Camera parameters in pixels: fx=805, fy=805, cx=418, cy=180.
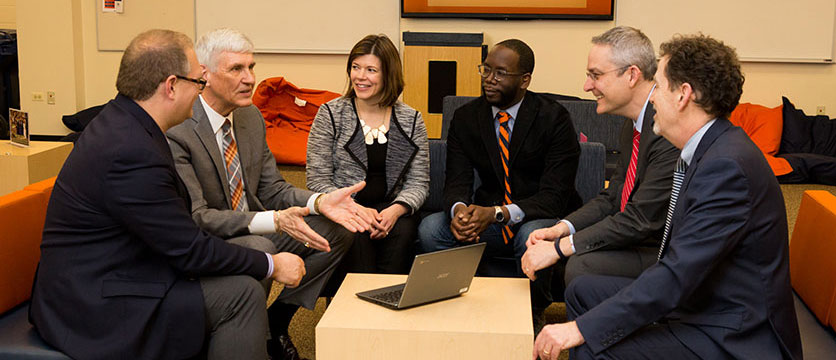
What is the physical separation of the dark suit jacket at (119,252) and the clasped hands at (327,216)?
56 cm

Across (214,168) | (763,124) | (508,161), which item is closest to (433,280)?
(214,168)

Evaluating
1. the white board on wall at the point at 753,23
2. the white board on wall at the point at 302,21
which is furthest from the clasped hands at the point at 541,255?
the white board on wall at the point at 302,21

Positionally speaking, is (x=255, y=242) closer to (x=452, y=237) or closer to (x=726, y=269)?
(x=452, y=237)

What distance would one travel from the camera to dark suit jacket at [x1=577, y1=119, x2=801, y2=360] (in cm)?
177

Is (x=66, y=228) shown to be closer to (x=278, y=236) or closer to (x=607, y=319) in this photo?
(x=278, y=236)

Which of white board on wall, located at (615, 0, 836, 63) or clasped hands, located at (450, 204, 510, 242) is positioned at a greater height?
white board on wall, located at (615, 0, 836, 63)

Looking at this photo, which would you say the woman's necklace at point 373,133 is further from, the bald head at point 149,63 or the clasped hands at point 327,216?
the bald head at point 149,63

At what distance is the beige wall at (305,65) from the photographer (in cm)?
679

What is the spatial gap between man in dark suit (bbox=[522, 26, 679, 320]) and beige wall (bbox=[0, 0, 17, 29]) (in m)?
6.86

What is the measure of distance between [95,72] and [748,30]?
5805 millimetres

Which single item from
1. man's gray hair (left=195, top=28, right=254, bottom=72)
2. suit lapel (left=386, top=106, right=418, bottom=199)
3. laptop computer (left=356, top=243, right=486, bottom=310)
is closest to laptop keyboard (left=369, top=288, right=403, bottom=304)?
laptop computer (left=356, top=243, right=486, bottom=310)

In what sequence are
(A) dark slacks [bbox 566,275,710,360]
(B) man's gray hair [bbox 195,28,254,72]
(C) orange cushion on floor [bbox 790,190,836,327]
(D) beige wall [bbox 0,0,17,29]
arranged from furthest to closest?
(D) beige wall [bbox 0,0,17,29] < (B) man's gray hair [bbox 195,28,254,72] < (C) orange cushion on floor [bbox 790,190,836,327] < (A) dark slacks [bbox 566,275,710,360]

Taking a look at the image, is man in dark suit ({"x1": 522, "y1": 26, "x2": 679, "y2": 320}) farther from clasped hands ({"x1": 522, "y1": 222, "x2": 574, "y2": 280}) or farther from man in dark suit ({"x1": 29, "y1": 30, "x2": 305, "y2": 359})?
man in dark suit ({"x1": 29, "y1": 30, "x2": 305, "y2": 359})

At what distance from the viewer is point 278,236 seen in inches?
110
